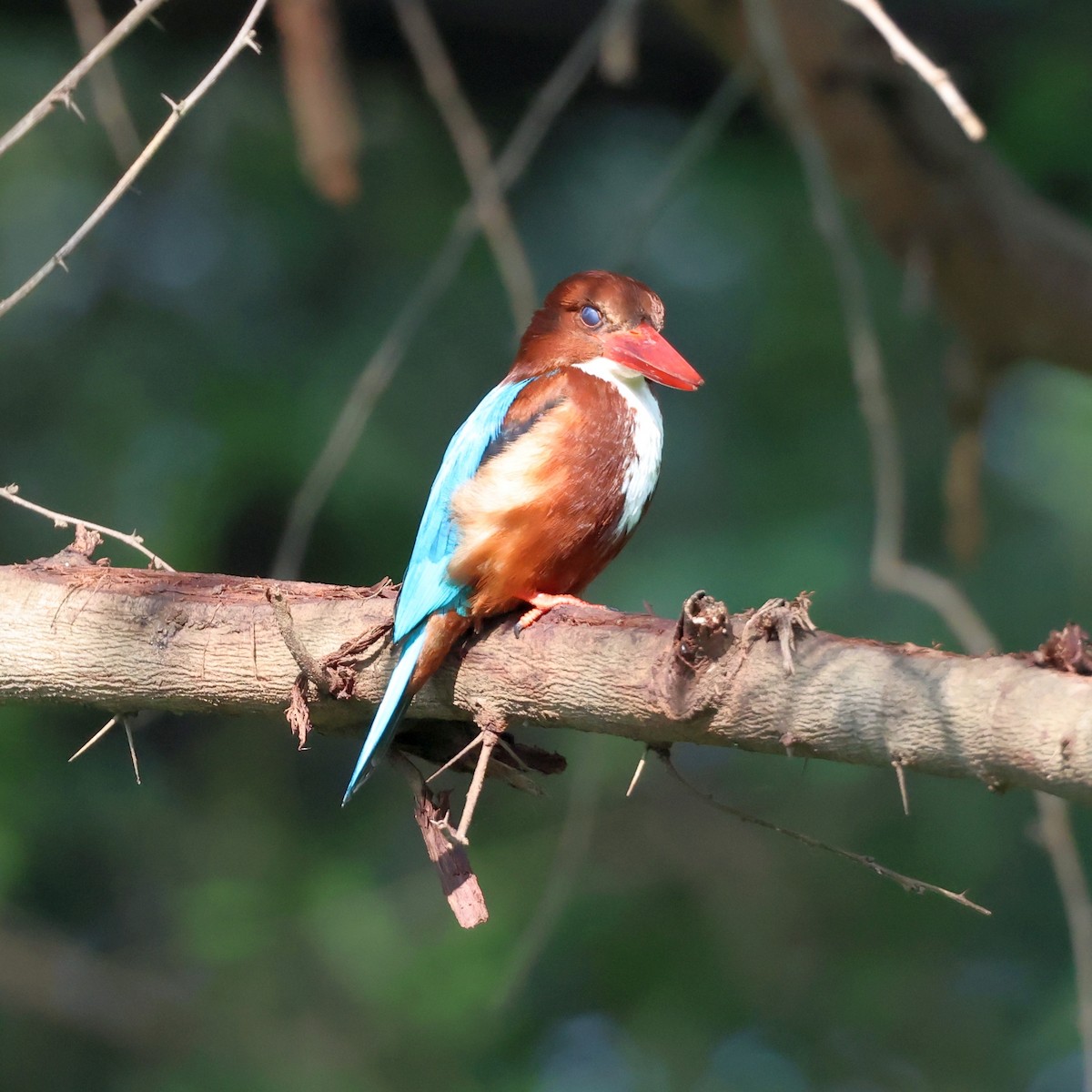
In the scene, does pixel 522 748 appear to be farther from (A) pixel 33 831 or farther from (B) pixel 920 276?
(A) pixel 33 831

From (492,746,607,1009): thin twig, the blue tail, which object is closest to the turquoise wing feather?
the blue tail

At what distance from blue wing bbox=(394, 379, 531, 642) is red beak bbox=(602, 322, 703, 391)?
0.16m

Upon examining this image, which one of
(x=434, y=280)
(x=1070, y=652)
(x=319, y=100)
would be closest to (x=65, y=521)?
(x=434, y=280)

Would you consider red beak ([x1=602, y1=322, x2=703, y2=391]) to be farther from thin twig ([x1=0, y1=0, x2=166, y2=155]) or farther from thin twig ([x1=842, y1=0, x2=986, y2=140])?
thin twig ([x1=0, y1=0, x2=166, y2=155])

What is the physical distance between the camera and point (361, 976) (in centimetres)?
423

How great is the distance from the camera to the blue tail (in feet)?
6.08

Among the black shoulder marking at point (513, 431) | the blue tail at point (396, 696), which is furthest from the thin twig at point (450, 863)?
the black shoulder marking at point (513, 431)

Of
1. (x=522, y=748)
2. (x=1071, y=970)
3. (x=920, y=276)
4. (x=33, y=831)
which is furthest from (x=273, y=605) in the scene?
(x=1071, y=970)

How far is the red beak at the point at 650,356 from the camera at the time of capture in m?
2.41

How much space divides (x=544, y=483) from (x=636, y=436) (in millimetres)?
213

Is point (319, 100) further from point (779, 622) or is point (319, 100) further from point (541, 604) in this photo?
point (779, 622)

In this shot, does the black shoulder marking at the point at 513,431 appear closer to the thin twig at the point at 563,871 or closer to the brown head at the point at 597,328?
the brown head at the point at 597,328

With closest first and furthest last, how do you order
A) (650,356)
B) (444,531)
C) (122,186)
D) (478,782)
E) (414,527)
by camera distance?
1. (122,186)
2. (478,782)
3. (444,531)
4. (650,356)
5. (414,527)

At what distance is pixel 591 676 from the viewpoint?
1.67 metres
